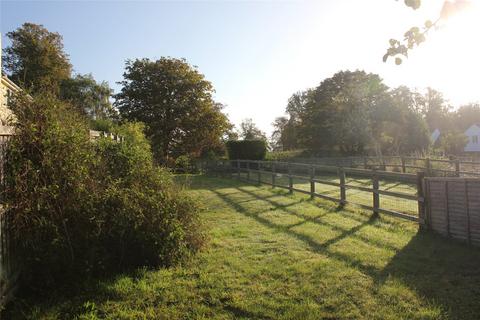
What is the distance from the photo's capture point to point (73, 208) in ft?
15.0

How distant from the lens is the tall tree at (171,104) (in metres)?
30.0

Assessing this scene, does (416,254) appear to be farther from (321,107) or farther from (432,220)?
(321,107)

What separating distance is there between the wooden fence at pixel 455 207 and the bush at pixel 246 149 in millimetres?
18554

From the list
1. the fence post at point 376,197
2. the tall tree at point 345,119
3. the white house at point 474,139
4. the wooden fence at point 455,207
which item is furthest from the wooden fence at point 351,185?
the white house at point 474,139

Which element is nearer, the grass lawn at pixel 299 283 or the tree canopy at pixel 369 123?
the grass lawn at pixel 299 283

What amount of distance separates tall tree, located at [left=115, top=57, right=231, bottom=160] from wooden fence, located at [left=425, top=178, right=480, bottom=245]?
24.2 meters

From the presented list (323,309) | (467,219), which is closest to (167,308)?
(323,309)

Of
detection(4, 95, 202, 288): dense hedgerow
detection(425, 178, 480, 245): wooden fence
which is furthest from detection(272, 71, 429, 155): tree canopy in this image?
detection(4, 95, 202, 288): dense hedgerow

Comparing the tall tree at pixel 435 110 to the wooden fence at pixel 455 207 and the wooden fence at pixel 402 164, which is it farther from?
the wooden fence at pixel 455 207

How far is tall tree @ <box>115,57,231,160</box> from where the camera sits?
1179 inches

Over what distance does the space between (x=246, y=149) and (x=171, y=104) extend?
27.2 ft

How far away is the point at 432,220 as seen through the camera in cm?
704

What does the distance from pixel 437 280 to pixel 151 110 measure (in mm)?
27634

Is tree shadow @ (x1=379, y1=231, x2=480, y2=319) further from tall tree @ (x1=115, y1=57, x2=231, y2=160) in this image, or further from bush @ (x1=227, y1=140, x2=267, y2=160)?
Answer: tall tree @ (x1=115, y1=57, x2=231, y2=160)
